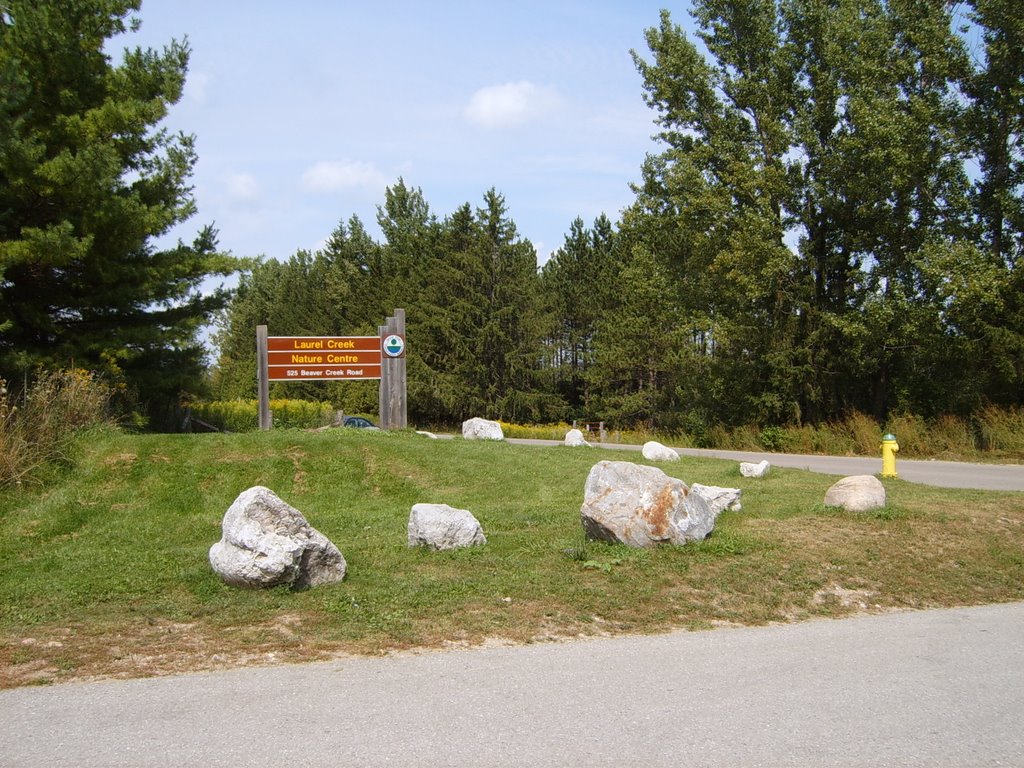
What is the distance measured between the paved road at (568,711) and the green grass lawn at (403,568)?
545 mm

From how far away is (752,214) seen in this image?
89.4 feet

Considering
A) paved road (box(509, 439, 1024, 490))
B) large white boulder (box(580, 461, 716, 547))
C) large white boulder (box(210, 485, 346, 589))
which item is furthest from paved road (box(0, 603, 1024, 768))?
paved road (box(509, 439, 1024, 490))

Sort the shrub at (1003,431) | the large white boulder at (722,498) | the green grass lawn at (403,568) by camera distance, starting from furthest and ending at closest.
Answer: the shrub at (1003,431) < the large white boulder at (722,498) < the green grass lawn at (403,568)

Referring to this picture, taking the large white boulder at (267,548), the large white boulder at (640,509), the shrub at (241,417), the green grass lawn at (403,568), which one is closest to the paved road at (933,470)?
the green grass lawn at (403,568)

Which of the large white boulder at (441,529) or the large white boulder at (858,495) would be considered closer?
the large white boulder at (441,529)

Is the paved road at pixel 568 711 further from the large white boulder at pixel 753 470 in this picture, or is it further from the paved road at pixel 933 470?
the paved road at pixel 933 470

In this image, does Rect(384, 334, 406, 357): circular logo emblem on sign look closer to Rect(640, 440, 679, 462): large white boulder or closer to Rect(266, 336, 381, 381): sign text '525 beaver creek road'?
Rect(266, 336, 381, 381): sign text '525 beaver creek road'

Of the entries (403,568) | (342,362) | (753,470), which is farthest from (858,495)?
(342,362)

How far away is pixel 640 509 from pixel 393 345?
11661mm

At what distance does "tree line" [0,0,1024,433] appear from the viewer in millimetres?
15547

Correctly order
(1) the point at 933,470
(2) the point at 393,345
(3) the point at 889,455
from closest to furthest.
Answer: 1. (3) the point at 889,455
2. (1) the point at 933,470
3. (2) the point at 393,345

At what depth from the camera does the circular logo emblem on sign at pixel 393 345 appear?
19078 mm

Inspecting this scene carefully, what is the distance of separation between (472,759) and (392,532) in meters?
5.91

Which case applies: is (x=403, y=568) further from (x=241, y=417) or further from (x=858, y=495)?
(x=241, y=417)
